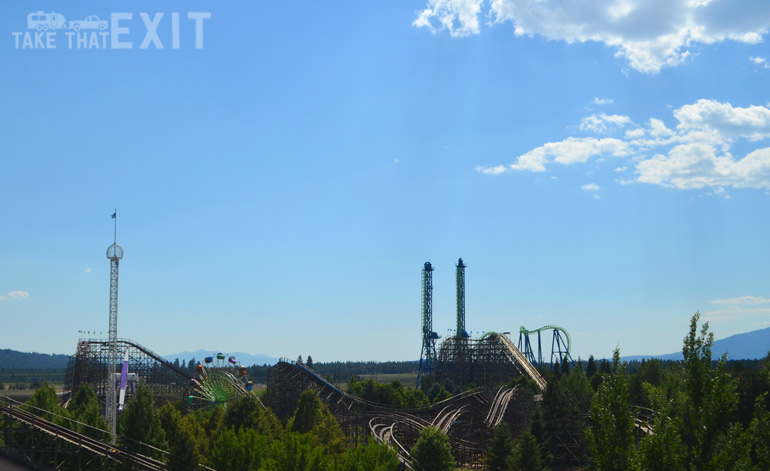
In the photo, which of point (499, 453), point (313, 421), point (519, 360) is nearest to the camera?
point (499, 453)

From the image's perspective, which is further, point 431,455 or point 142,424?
point 431,455

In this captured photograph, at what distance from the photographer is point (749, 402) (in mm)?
64000

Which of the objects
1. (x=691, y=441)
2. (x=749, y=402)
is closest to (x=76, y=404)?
(x=691, y=441)

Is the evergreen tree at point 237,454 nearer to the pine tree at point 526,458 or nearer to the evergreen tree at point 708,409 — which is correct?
the pine tree at point 526,458

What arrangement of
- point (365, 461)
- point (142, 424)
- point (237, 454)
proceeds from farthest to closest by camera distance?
1. point (142, 424)
2. point (237, 454)
3. point (365, 461)

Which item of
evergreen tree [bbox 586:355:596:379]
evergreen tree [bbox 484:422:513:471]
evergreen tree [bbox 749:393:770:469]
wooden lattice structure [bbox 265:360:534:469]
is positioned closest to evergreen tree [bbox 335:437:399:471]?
evergreen tree [bbox 484:422:513:471]

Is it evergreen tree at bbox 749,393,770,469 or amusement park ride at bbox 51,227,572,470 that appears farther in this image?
amusement park ride at bbox 51,227,572,470

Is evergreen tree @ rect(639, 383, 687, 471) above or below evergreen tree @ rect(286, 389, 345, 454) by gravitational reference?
above

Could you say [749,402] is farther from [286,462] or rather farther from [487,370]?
[487,370]

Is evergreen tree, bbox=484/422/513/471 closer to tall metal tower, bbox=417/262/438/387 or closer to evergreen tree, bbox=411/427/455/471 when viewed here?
evergreen tree, bbox=411/427/455/471

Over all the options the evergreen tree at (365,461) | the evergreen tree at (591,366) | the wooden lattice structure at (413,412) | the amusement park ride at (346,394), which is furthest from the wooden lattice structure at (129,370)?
the evergreen tree at (591,366)

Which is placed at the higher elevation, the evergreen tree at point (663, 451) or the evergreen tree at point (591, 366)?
the evergreen tree at point (663, 451)

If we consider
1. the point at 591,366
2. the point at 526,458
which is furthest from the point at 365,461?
the point at 591,366

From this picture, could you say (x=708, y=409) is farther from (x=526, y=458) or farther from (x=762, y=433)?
(x=526, y=458)
